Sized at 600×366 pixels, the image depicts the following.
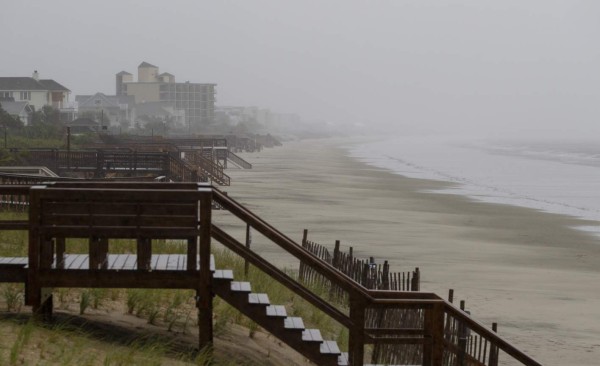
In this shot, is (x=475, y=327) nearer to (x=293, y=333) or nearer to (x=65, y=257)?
(x=293, y=333)

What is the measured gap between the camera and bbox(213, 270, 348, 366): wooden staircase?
10.2 m

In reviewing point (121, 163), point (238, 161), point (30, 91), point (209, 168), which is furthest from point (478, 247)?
point (30, 91)

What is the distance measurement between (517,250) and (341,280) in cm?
2167

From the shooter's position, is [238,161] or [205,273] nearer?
[205,273]

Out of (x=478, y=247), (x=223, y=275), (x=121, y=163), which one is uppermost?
(x=223, y=275)

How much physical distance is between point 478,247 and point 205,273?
2158 cm

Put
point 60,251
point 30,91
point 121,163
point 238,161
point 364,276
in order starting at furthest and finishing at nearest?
point 30,91, point 238,161, point 121,163, point 364,276, point 60,251

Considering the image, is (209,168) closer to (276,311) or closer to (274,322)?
(276,311)

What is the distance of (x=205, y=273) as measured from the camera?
995 cm

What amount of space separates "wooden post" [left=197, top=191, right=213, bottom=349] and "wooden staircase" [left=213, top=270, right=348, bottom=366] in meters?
0.18

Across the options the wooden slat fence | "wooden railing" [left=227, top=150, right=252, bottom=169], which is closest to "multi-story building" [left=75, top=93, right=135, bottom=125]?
"wooden railing" [left=227, top=150, right=252, bottom=169]

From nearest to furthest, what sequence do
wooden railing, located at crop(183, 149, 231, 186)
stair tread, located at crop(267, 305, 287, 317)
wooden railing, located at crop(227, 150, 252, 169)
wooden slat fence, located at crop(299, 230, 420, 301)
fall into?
stair tread, located at crop(267, 305, 287, 317), wooden slat fence, located at crop(299, 230, 420, 301), wooden railing, located at crop(183, 149, 231, 186), wooden railing, located at crop(227, 150, 252, 169)

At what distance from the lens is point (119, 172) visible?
4172 cm

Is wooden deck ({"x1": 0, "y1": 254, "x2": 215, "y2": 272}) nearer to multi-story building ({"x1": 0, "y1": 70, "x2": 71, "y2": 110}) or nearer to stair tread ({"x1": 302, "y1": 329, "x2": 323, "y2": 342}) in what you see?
stair tread ({"x1": 302, "y1": 329, "x2": 323, "y2": 342})
